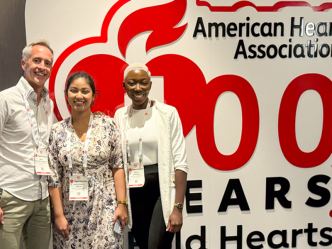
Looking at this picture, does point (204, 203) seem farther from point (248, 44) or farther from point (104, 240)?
point (248, 44)

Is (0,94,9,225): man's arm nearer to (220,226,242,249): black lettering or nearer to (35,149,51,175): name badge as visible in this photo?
(35,149,51,175): name badge

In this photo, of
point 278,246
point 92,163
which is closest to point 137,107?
point 92,163

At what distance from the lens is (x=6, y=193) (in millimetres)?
2115

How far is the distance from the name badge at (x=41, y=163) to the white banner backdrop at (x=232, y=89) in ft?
2.18

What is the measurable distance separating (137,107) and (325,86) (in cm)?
190

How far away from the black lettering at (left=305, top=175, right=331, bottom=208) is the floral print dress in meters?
1.99

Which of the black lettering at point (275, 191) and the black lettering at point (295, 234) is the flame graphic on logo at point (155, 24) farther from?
the black lettering at point (295, 234)

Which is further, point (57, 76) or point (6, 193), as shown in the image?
point (57, 76)

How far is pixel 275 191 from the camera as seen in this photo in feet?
10.2

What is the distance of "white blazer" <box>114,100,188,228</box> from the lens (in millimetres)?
2270

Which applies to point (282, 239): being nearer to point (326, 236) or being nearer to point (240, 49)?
point (326, 236)

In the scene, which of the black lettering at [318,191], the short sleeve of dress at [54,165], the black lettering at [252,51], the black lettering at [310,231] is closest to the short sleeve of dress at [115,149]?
the short sleeve of dress at [54,165]

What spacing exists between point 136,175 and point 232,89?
50.5 inches

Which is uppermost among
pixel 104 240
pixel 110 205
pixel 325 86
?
pixel 325 86
